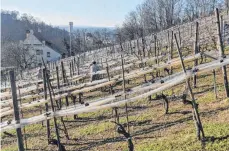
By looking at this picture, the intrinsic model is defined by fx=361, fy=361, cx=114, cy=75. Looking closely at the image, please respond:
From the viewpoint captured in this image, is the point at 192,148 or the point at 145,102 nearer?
the point at 192,148

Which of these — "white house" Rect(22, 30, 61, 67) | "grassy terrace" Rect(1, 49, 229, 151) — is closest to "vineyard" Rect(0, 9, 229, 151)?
"grassy terrace" Rect(1, 49, 229, 151)

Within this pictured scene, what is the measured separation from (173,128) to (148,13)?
64.9 meters

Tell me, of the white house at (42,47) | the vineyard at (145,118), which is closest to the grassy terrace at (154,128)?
the vineyard at (145,118)

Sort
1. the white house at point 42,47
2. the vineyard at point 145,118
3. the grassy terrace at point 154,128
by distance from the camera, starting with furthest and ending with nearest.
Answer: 1. the white house at point 42,47
2. the grassy terrace at point 154,128
3. the vineyard at point 145,118

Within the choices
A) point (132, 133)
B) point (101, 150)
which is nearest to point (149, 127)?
point (132, 133)

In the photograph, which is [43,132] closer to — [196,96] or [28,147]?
[28,147]

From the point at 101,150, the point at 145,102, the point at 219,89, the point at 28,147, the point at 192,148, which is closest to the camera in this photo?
the point at 192,148

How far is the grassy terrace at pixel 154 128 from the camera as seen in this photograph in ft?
27.9

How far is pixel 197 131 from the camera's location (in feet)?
27.1

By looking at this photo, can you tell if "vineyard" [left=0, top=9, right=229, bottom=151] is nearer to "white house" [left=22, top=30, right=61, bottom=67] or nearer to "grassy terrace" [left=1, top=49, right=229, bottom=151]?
"grassy terrace" [left=1, top=49, right=229, bottom=151]

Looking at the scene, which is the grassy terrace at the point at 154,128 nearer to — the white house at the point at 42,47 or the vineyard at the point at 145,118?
the vineyard at the point at 145,118

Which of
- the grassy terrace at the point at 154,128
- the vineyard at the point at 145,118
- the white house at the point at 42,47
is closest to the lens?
the vineyard at the point at 145,118

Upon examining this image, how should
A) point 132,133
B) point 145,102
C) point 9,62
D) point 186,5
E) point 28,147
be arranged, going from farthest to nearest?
point 186,5, point 9,62, point 145,102, point 28,147, point 132,133

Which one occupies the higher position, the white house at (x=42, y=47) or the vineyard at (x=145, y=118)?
the white house at (x=42, y=47)
